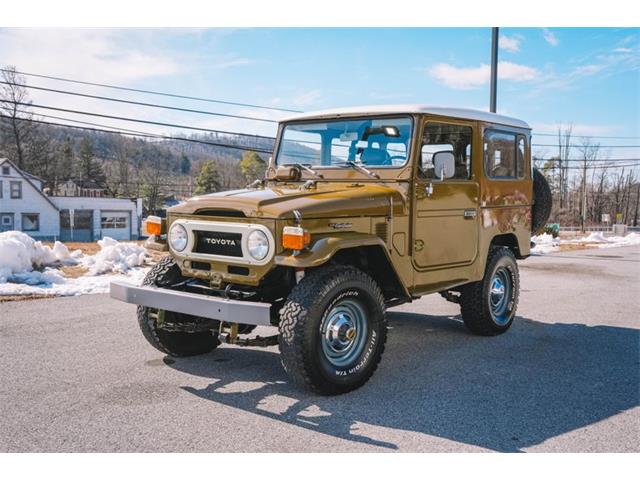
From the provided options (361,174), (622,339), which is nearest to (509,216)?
(622,339)

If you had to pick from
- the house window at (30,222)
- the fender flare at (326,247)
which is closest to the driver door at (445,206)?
the fender flare at (326,247)

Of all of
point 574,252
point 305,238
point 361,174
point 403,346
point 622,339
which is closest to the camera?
point 305,238

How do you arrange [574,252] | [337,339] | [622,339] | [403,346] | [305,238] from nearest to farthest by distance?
[305,238], [337,339], [403,346], [622,339], [574,252]

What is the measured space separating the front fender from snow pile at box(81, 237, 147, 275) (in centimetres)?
696

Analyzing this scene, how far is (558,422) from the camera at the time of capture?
407 centimetres

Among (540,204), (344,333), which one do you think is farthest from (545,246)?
(344,333)

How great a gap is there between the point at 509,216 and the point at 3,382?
559cm

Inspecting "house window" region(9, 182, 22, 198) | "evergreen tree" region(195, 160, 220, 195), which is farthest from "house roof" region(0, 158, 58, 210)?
"evergreen tree" region(195, 160, 220, 195)

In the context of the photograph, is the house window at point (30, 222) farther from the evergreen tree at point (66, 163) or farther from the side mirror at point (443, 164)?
the side mirror at point (443, 164)

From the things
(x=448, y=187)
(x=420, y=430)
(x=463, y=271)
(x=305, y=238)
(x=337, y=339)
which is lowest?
(x=420, y=430)

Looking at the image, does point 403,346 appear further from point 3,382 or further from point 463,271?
point 3,382

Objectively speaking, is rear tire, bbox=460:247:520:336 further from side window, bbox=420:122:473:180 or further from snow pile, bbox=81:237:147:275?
snow pile, bbox=81:237:147:275

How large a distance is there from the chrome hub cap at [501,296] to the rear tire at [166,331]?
351cm

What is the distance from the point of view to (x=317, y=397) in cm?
452
